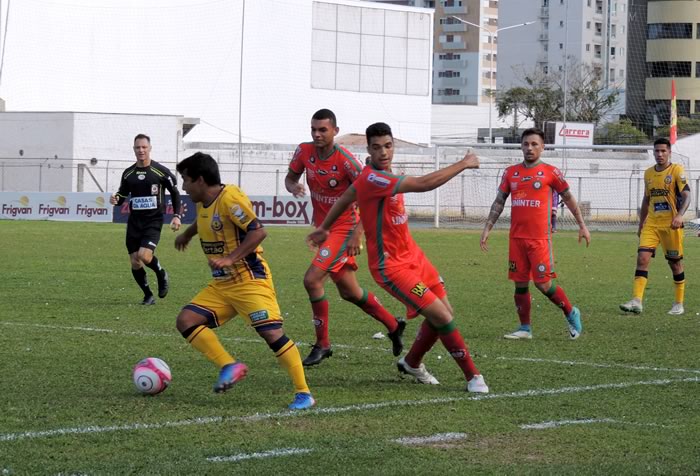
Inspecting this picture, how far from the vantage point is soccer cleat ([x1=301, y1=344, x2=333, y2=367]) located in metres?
9.79

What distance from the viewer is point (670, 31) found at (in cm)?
8700

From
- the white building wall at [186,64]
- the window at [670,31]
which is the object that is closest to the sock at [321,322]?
the white building wall at [186,64]

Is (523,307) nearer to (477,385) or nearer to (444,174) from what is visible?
(477,385)

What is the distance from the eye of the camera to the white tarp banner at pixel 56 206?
4116 cm

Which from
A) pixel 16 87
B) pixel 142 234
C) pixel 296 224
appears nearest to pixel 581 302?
pixel 142 234

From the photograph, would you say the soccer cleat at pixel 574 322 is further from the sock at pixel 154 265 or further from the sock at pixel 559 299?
the sock at pixel 154 265

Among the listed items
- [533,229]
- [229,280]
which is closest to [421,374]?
[229,280]

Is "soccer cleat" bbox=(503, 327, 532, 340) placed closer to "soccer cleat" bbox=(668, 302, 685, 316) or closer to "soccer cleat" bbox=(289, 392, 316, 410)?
"soccer cleat" bbox=(668, 302, 685, 316)

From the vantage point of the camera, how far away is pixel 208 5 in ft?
228

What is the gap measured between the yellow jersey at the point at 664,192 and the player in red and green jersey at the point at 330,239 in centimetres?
570

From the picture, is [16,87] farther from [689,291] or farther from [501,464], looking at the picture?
[501,464]

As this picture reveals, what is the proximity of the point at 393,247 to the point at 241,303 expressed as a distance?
1.32 metres

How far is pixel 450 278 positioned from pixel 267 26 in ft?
178

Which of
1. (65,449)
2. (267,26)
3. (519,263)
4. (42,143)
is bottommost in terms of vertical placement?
(65,449)
